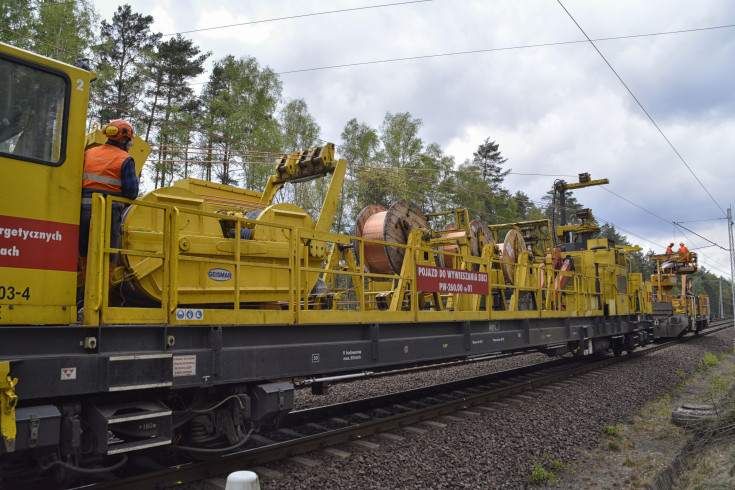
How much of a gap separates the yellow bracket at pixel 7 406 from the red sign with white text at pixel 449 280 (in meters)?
4.84

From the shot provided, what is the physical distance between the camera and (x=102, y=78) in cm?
2547

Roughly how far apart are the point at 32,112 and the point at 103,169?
670 mm

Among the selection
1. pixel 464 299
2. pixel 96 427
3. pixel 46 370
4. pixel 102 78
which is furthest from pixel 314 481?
pixel 102 78

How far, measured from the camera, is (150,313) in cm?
429

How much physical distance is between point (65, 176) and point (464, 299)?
20.2ft

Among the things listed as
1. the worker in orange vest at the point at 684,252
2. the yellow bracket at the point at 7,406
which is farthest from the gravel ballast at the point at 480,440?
the worker in orange vest at the point at 684,252

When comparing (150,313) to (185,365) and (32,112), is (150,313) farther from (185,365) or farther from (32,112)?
(32,112)

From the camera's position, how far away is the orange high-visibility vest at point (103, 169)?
14.3 ft

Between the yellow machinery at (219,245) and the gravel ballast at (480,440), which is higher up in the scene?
the yellow machinery at (219,245)

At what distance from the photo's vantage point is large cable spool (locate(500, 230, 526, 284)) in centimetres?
1150

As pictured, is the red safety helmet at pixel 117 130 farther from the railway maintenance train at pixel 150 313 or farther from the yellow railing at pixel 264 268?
the yellow railing at pixel 264 268

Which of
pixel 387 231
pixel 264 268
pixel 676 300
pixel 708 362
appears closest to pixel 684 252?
pixel 676 300

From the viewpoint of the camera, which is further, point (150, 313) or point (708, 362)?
point (708, 362)

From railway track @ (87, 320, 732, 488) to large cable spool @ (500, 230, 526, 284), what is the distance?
2.36 m
